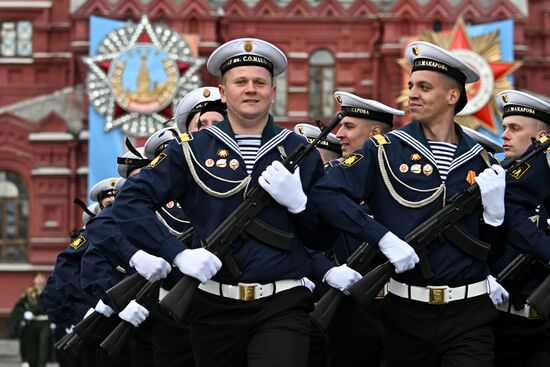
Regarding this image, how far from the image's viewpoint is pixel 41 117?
35.3 m

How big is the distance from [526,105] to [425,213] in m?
1.87

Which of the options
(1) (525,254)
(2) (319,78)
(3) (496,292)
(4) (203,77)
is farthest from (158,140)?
(2) (319,78)

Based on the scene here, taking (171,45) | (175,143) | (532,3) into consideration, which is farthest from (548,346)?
(532,3)

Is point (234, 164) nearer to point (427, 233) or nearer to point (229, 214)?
point (229, 214)

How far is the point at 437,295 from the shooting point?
26.1 ft

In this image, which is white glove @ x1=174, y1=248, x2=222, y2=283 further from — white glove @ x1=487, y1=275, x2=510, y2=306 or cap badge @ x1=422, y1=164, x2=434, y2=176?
white glove @ x1=487, y1=275, x2=510, y2=306

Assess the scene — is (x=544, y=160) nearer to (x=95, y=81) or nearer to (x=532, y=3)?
(x=95, y=81)

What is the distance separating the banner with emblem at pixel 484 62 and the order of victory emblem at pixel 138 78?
505 centimetres

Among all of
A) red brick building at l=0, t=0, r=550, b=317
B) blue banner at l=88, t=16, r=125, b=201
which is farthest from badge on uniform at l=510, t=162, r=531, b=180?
red brick building at l=0, t=0, r=550, b=317

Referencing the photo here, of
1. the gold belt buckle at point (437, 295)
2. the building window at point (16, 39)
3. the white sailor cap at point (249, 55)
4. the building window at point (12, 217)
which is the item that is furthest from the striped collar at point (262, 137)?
the building window at point (16, 39)

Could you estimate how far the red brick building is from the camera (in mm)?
34406

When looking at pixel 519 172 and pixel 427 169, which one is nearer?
pixel 427 169

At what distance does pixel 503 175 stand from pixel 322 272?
1.66m

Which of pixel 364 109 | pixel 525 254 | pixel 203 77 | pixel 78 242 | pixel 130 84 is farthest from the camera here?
pixel 203 77
